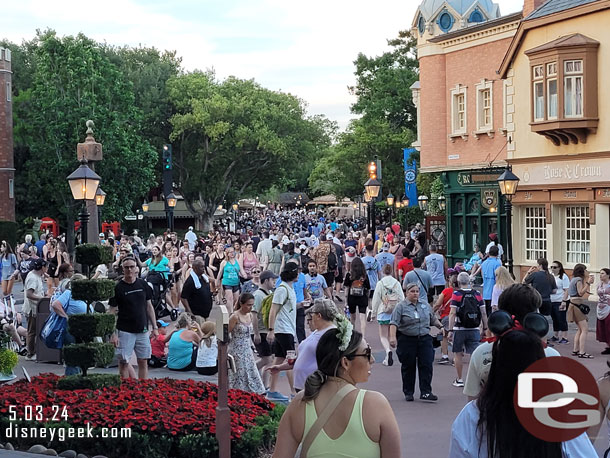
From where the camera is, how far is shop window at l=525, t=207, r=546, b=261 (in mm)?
30078

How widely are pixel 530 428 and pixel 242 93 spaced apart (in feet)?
215

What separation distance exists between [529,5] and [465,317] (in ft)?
64.6

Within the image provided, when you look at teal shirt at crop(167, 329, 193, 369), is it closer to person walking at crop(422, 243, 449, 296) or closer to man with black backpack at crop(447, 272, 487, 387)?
man with black backpack at crop(447, 272, 487, 387)

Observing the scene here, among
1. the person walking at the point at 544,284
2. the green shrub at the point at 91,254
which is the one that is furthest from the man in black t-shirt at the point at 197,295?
the person walking at the point at 544,284

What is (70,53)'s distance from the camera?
169 ft

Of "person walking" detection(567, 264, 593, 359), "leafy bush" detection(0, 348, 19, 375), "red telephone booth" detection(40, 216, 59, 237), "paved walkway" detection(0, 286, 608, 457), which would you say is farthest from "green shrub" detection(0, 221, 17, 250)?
"leafy bush" detection(0, 348, 19, 375)

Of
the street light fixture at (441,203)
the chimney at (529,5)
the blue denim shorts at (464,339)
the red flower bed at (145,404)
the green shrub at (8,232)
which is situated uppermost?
the chimney at (529,5)

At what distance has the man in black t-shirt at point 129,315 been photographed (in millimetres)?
13164

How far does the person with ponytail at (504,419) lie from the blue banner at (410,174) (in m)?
44.5

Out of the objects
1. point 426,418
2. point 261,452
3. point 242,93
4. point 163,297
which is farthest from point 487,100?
point 242,93

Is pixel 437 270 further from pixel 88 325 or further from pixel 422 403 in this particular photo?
pixel 88 325

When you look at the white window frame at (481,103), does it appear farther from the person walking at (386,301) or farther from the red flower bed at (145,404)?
the red flower bed at (145,404)

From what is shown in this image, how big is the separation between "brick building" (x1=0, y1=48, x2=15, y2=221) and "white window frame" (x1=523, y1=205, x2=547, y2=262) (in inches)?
1419

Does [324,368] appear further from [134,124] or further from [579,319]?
[134,124]
